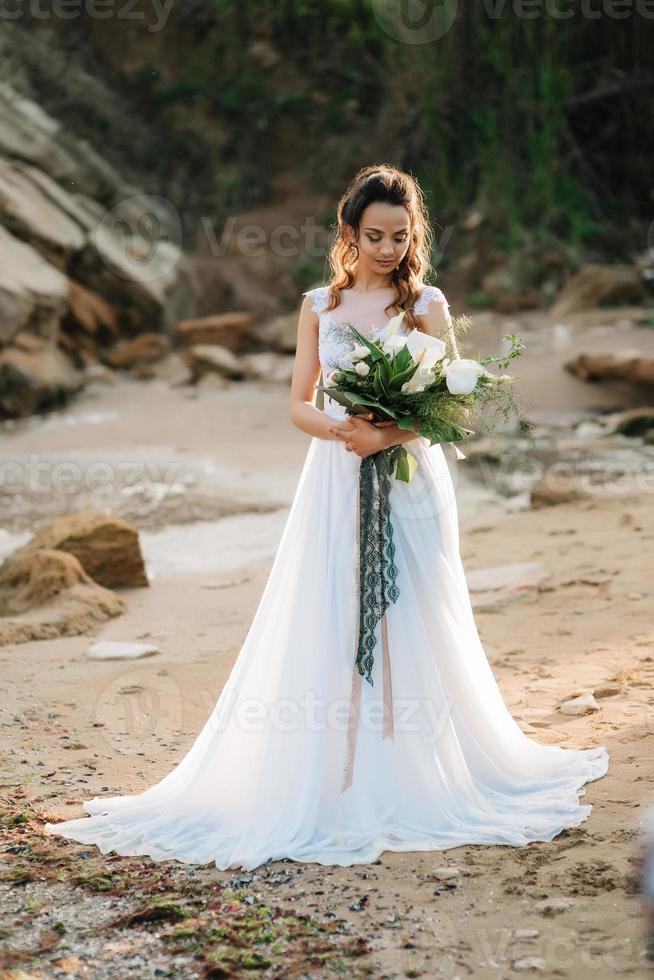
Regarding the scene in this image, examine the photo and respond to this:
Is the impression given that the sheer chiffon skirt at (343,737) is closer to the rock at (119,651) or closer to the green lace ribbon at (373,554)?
the green lace ribbon at (373,554)

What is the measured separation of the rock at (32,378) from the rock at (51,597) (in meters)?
4.88

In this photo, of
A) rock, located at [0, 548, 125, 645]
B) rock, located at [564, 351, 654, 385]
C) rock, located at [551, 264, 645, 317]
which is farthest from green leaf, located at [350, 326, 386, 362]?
rock, located at [551, 264, 645, 317]

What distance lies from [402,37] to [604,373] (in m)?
6.46

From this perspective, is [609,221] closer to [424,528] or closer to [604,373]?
[604,373]

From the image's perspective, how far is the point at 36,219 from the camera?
12648 mm

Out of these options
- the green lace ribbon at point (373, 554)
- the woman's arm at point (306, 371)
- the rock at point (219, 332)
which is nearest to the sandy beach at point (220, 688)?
the green lace ribbon at point (373, 554)

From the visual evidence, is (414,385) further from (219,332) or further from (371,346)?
(219,332)

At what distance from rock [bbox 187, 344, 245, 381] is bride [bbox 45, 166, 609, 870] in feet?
28.6

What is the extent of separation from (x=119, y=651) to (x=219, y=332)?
8.56 m

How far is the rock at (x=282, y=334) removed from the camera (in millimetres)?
13320

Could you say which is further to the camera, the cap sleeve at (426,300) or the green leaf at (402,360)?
the cap sleeve at (426,300)

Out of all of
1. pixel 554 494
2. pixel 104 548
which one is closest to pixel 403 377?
pixel 104 548

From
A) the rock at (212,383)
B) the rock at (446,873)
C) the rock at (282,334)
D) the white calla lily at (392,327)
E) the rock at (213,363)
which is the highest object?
the rock at (282,334)

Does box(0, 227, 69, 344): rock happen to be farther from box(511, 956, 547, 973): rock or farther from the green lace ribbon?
box(511, 956, 547, 973): rock
